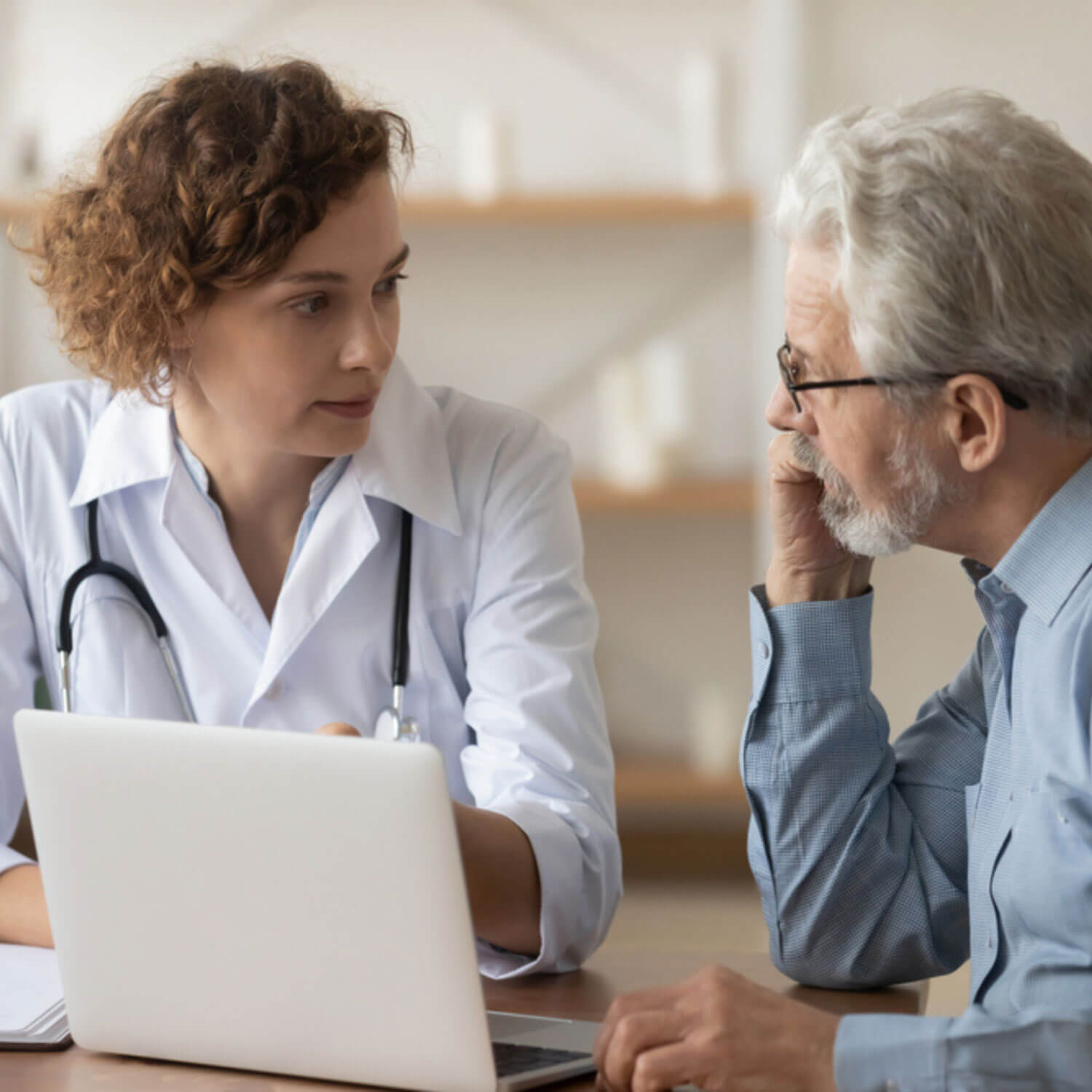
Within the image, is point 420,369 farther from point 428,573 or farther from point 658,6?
point 428,573

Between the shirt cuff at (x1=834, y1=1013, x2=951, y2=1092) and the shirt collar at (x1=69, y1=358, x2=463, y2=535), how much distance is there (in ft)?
2.38

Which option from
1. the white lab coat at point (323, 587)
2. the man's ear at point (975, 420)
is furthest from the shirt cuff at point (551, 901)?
the man's ear at point (975, 420)

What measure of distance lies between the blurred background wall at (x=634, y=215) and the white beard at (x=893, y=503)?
6.35ft

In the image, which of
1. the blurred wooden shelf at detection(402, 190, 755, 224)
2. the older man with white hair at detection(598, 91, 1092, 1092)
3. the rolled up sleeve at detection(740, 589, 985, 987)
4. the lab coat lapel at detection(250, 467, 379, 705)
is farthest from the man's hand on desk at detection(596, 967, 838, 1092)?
the blurred wooden shelf at detection(402, 190, 755, 224)

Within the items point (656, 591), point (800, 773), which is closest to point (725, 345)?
point (656, 591)

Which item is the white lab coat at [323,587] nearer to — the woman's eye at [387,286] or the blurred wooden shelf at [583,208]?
the woman's eye at [387,286]

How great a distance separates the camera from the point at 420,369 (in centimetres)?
345

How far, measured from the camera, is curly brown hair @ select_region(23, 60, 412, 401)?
138cm

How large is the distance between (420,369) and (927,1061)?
271 cm

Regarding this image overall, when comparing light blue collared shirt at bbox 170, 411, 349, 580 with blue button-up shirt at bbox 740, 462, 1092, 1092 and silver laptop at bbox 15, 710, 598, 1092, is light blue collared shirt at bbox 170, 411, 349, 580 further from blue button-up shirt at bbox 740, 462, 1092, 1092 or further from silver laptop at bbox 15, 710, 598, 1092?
silver laptop at bbox 15, 710, 598, 1092

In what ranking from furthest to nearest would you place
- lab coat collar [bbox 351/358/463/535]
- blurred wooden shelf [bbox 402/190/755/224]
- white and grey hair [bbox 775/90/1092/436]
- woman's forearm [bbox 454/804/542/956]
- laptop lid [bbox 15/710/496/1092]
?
1. blurred wooden shelf [bbox 402/190/755/224]
2. lab coat collar [bbox 351/358/463/535]
3. woman's forearm [bbox 454/804/542/956]
4. white and grey hair [bbox 775/90/1092/436]
5. laptop lid [bbox 15/710/496/1092]

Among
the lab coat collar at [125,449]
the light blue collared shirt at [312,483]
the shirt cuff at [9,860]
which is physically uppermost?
the lab coat collar at [125,449]

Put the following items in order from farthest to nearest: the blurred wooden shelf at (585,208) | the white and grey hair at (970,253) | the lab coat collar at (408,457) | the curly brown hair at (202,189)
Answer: the blurred wooden shelf at (585,208) → the lab coat collar at (408,457) → the curly brown hair at (202,189) → the white and grey hair at (970,253)

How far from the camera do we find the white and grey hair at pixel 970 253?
1.03 m
